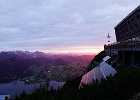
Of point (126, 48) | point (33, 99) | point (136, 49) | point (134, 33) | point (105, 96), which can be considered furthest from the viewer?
point (134, 33)

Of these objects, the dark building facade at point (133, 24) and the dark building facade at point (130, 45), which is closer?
the dark building facade at point (130, 45)

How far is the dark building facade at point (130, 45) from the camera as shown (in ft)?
165

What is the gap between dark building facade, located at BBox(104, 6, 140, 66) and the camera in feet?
165

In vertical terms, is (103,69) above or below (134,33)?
below

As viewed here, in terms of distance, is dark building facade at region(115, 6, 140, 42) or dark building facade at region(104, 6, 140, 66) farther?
dark building facade at region(115, 6, 140, 42)

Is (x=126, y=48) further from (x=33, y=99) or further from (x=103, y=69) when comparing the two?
(x=33, y=99)

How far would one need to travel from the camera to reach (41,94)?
3638 cm

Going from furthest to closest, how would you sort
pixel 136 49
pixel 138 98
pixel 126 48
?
pixel 126 48
pixel 136 49
pixel 138 98

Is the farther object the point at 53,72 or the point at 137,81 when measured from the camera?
the point at 53,72

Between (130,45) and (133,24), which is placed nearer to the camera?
(130,45)

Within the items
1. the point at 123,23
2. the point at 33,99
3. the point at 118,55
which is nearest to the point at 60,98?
the point at 33,99

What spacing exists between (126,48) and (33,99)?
71.4 ft

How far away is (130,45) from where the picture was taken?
51156mm

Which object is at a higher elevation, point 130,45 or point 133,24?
point 133,24
